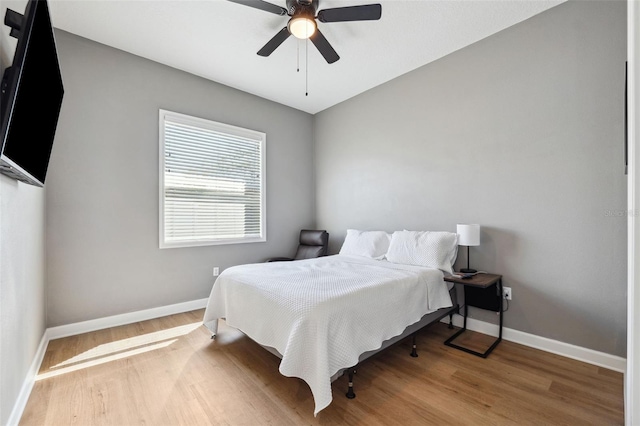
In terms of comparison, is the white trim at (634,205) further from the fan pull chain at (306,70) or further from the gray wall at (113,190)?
the gray wall at (113,190)

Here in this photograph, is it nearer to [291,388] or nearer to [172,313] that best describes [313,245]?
[172,313]

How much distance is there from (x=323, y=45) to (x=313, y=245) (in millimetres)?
2612

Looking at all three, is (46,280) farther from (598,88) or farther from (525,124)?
(598,88)

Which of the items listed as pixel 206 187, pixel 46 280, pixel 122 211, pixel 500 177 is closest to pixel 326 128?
pixel 206 187

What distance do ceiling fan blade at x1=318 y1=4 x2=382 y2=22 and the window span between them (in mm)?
2148

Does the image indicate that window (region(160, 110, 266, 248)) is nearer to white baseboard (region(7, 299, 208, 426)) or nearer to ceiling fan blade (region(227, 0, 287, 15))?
white baseboard (region(7, 299, 208, 426))

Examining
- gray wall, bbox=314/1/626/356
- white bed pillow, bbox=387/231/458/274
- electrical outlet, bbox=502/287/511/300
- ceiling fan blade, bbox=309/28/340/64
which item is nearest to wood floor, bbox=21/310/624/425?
electrical outlet, bbox=502/287/511/300

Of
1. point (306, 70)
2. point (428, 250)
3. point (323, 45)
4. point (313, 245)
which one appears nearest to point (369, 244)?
point (428, 250)

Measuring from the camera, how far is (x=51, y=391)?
6.05 feet

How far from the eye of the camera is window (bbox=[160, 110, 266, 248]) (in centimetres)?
334

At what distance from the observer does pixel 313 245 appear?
414cm

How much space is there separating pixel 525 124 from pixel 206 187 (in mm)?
3577

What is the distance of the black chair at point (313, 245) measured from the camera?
13.2 feet

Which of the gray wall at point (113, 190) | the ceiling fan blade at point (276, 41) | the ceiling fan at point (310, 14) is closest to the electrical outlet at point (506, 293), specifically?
the ceiling fan at point (310, 14)
